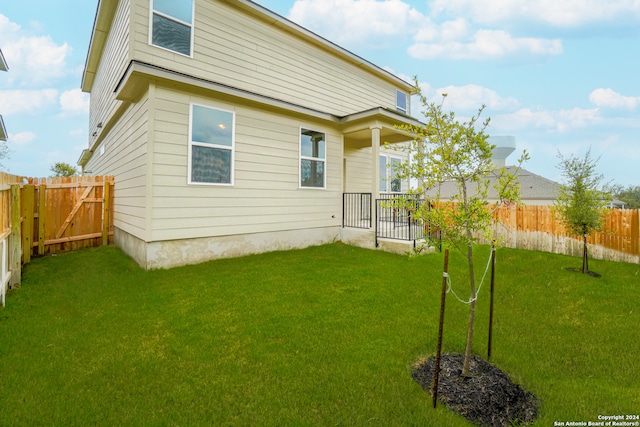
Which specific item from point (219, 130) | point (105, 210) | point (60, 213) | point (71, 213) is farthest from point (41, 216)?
point (219, 130)

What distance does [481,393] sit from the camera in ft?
8.02

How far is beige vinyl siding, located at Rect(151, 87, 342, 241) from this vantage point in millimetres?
5859

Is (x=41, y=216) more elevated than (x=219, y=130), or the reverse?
(x=219, y=130)

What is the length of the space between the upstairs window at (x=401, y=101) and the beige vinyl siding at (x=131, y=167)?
10273mm

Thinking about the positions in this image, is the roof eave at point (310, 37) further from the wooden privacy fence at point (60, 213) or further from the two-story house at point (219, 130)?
the wooden privacy fence at point (60, 213)


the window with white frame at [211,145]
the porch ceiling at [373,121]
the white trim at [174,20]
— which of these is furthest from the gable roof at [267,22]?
the window with white frame at [211,145]

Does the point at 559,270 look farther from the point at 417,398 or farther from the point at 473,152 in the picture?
the point at 417,398

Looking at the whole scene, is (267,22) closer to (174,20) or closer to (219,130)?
(174,20)

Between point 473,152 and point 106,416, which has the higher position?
point 473,152

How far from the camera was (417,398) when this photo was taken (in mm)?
2336

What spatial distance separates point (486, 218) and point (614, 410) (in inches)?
66.1

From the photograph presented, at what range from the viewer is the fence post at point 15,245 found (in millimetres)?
4757

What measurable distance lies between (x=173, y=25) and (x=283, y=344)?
24.1 ft

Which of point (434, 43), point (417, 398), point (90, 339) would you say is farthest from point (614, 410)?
point (434, 43)
